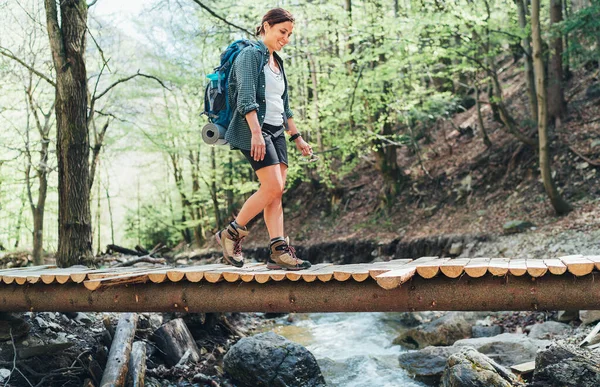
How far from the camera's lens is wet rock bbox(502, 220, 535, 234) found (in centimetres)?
1007

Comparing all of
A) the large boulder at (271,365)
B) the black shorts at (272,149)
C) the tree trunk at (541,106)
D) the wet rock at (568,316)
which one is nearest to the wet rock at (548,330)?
the wet rock at (568,316)

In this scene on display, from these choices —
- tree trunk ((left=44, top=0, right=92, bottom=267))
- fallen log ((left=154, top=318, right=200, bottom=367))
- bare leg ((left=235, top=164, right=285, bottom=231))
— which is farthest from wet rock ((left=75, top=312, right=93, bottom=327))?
bare leg ((left=235, top=164, right=285, bottom=231))

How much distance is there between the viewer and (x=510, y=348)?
246 inches

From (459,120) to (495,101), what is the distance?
656 cm

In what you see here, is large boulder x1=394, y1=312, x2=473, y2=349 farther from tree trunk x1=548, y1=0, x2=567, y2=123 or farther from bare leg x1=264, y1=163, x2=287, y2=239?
tree trunk x1=548, y1=0, x2=567, y2=123

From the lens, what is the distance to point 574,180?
10.6 metres

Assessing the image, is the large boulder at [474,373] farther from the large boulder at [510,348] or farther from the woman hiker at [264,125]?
the woman hiker at [264,125]

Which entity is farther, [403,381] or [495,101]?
[495,101]

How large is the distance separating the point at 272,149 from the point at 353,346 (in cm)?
536

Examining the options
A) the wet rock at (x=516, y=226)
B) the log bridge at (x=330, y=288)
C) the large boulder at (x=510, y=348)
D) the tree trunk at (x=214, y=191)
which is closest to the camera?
the log bridge at (x=330, y=288)

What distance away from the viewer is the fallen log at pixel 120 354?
480 cm

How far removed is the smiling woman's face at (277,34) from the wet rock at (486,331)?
5.84 meters

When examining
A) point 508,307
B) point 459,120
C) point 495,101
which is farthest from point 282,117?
point 459,120

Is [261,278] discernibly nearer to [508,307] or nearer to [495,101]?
[508,307]
